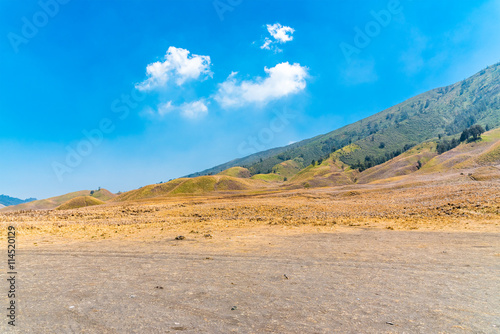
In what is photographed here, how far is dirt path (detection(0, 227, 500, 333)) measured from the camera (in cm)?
686

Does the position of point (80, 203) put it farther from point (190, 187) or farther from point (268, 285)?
point (268, 285)

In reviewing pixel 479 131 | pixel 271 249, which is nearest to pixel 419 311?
pixel 271 249

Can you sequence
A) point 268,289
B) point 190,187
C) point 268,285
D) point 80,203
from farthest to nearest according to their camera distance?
point 190,187, point 80,203, point 268,285, point 268,289

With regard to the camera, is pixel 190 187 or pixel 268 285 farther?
pixel 190 187

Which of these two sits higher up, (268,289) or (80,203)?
(80,203)

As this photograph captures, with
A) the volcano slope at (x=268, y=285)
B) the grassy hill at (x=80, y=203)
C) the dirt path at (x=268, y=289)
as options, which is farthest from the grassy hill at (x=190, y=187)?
the dirt path at (x=268, y=289)

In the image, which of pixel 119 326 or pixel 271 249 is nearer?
pixel 119 326

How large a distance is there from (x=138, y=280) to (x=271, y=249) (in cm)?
898

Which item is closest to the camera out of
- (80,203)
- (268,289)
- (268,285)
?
(268,289)

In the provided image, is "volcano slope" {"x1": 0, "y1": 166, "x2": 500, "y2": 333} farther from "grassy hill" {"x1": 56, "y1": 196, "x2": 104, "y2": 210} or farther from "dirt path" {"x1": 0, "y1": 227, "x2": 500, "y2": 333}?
"grassy hill" {"x1": 56, "y1": 196, "x2": 104, "y2": 210}

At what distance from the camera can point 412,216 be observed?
29938 millimetres

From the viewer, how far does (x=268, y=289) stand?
31.6 feet

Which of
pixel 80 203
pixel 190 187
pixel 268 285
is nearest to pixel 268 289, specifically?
pixel 268 285

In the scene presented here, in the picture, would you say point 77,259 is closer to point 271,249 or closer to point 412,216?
point 271,249
